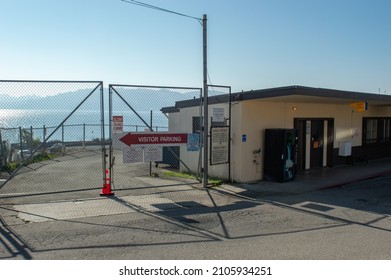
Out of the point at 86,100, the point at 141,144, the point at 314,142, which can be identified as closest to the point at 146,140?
the point at 141,144

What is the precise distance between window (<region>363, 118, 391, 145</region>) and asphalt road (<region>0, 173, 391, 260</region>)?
9.98m

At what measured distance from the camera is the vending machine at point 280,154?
40.7ft

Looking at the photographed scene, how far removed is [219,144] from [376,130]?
38.8ft

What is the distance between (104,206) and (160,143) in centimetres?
263

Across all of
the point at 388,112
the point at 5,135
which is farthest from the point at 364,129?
the point at 5,135

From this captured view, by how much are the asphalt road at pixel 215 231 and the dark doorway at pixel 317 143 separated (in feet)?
19.9

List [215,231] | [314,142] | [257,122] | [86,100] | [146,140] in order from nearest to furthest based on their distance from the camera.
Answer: [215,231] → [86,100] → [146,140] → [257,122] → [314,142]

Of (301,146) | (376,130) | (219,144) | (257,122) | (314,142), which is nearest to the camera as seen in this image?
(219,144)

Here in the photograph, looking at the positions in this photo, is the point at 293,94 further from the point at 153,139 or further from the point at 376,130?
the point at 376,130

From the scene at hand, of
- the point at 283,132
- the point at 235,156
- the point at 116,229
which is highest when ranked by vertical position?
the point at 283,132

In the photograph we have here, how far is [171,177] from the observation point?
549 inches

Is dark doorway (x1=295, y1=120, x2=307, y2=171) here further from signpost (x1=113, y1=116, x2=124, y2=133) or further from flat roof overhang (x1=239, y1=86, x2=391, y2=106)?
signpost (x1=113, y1=116, x2=124, y2=133)

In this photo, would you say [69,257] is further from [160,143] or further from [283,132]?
[283,132]

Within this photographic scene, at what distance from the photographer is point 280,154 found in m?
12.4
